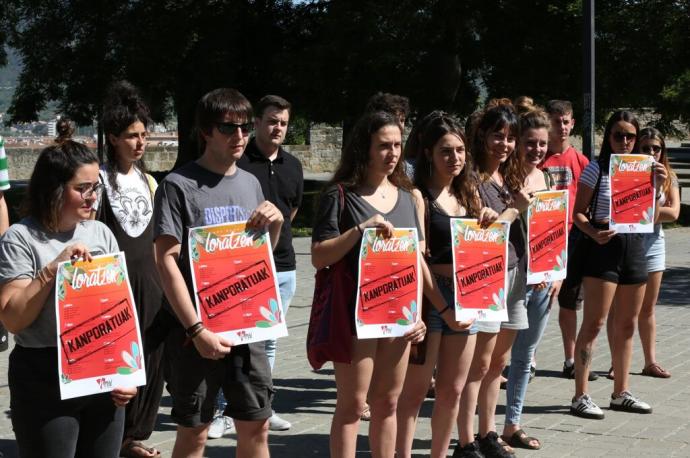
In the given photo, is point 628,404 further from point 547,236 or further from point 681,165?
point 681,165

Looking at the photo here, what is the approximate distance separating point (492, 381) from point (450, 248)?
105cm

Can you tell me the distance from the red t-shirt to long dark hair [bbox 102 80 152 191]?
3.13 m

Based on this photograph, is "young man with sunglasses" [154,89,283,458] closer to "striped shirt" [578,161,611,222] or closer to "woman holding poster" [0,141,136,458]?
"woman holding poster" [0,141,136,458]

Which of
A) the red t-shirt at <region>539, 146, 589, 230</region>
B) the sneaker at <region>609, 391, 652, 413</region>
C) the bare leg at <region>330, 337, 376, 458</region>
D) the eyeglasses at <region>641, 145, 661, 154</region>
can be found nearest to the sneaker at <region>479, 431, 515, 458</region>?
the bare leg at <region>330, 337, 376, 458</region>

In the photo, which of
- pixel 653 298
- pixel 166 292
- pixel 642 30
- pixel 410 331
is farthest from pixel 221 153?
pixel 642 30

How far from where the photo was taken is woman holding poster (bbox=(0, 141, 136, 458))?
3.77 meters

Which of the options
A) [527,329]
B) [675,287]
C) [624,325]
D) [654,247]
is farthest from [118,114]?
[675,287]

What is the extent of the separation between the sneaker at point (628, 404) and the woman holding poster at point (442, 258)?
2.10m

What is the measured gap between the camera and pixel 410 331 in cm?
489

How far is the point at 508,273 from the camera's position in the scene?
5.78m

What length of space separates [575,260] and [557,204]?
1.16m

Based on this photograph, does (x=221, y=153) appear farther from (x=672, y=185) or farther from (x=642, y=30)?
(x=642, y=30)

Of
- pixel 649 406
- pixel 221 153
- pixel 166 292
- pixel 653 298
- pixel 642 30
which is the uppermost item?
pixel 642 30

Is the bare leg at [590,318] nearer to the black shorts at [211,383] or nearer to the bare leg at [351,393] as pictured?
the bare leg at [351,393]
